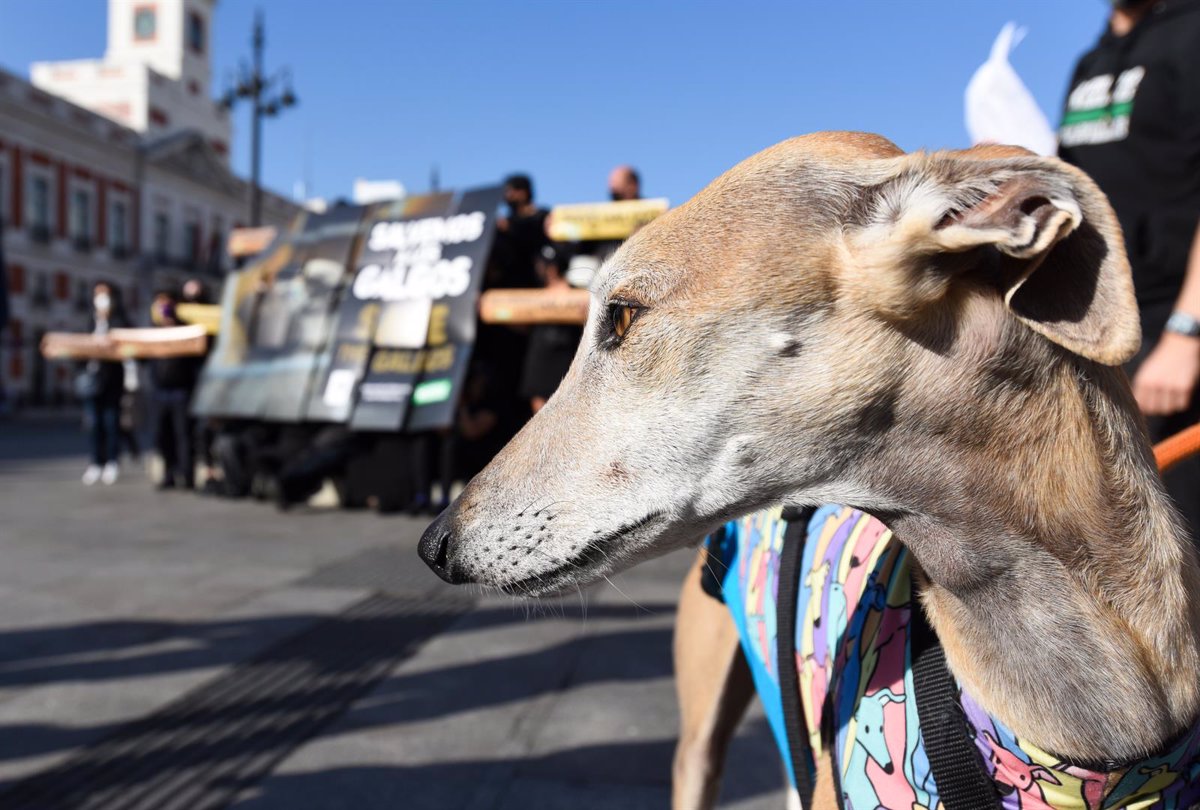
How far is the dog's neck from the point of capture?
45.2 inches

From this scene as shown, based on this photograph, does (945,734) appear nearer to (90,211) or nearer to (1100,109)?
(1100,109)

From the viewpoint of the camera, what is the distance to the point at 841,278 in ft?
3.99

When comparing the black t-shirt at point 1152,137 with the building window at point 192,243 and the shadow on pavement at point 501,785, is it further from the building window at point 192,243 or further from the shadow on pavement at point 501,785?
the building window at point 192,243

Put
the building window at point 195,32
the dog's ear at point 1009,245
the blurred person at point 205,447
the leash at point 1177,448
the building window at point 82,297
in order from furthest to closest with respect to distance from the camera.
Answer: the building window at point 195,32 → the building window at point 82,297 → the blurred person at point 205,447 → the leash at point 1177,448 → the dog's ear at point 1009,245

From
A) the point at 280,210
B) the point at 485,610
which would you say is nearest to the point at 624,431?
the point at 485,610

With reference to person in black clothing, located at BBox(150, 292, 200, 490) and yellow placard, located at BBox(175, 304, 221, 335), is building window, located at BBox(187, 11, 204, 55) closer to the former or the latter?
yellow placard, located at BBox(175, 304, 221, 335)

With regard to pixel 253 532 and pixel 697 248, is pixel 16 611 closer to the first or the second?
pixel 253 532

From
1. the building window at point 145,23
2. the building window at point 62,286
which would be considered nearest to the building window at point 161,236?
the building window at point 62,286

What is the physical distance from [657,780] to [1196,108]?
90.4 inches

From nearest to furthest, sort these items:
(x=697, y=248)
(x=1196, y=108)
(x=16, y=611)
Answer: (x=697, y=248) → (x=1196, y=108) → (x=16, y=611)

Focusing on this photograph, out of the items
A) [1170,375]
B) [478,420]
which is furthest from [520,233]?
[1170,375]

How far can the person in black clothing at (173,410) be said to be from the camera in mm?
8938

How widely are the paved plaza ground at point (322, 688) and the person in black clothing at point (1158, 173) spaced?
4.17ft

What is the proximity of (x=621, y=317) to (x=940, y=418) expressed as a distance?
1.63 feet
